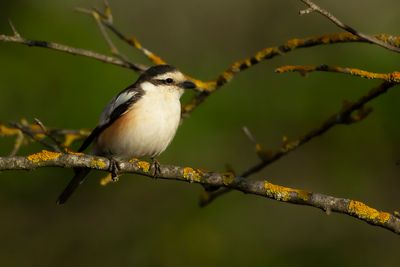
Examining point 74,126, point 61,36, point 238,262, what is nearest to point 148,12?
point 61,36

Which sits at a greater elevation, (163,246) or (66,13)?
(66,13)

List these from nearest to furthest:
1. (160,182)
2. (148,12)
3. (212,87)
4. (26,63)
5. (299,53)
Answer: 1. (212,87)
2. (26,63)
3. (160,182)
4. (299,53)
5. (148,12)

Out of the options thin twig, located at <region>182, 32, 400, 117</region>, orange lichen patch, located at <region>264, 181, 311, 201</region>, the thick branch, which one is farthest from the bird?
orange lichen patch, located at <region>264, 181, 311, 201</region>

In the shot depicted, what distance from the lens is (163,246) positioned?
9.85 metres

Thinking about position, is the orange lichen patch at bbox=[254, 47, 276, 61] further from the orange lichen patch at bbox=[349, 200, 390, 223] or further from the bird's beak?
the orange lichen patch at bbox=[349, 200, 390, 223]

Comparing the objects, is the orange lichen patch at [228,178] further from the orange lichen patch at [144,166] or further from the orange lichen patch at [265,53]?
the orange lichen patch at [265,53]

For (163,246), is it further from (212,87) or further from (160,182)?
(212,87)

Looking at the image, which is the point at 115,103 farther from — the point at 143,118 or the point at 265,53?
the point at 265,53

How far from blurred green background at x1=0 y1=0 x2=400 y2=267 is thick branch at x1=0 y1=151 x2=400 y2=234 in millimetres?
3736

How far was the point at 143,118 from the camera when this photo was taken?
7.44 metres

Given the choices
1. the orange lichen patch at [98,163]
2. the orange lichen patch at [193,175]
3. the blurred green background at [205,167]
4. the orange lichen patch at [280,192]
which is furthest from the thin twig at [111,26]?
the orange lichen patch at [280,192]

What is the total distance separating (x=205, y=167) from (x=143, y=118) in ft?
7.99

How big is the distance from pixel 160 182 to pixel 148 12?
568 cm

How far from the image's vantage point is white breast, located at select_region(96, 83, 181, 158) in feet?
24.1
